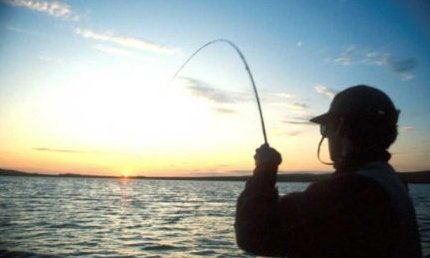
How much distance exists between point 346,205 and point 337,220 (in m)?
0.09

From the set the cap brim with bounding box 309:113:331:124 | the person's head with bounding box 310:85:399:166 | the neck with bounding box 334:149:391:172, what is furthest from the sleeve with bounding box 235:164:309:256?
the cap brim with bounding box 309:113:331:124

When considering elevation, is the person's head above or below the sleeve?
above

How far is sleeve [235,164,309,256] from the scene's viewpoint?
7.37 feet

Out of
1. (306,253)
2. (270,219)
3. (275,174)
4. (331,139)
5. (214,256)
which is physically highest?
(331,139)

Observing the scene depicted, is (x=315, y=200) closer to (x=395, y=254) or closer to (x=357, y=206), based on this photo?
(x=357, y=206)

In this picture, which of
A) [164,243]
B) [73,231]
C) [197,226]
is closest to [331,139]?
[164,243]

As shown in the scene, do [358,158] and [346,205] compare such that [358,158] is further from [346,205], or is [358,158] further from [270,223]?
[270,223]

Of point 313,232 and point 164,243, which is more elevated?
point 313,232

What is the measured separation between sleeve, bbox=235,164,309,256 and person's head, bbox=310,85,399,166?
0.55 metres

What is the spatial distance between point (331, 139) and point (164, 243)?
2011 centimetres

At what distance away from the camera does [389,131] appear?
2678mm

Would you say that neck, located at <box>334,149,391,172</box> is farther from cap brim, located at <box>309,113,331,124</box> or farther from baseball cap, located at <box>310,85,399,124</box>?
cap brim, located at <box>309,113,331,124</box>

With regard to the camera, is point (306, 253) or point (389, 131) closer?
point (306, 253)

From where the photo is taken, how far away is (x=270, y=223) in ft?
7.54
